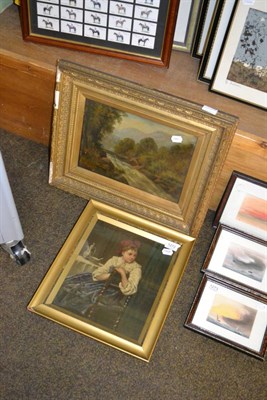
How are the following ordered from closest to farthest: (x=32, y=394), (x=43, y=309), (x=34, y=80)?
1. (x=32, y=394)
2. (x=43, y=309)
3. (x=34, y=80)

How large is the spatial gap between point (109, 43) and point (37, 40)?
0.21 meters

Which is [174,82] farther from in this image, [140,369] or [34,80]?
[140,369]

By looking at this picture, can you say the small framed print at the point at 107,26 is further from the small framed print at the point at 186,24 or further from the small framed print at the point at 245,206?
the small framed print at the point at 245,206

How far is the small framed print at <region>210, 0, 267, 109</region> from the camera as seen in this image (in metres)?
1.21

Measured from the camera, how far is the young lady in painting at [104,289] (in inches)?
53.6

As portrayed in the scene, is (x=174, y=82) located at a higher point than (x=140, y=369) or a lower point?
higher

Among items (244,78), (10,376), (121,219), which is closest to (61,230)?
(121,219)

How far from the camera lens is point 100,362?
1.31 m

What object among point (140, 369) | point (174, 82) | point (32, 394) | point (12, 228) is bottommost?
point (32, 394)

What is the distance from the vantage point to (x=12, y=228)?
1.33m

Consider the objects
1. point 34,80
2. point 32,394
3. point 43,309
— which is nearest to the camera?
point 32,394

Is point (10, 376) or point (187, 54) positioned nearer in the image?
point (10, 376)

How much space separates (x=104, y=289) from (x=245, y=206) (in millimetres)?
476

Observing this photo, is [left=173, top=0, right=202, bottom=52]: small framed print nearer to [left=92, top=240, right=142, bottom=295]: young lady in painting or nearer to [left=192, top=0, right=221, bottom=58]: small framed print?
[left=192, top=0, right=221, bottom=58]: small framed print
